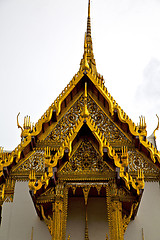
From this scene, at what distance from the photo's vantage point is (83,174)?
8.43 meters

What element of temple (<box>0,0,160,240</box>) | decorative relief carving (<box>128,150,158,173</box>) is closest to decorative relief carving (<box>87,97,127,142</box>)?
temple (<box>0,0,160,240</box>)

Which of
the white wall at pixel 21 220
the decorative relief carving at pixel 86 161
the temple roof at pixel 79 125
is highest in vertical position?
the temple roof at pixel 79 125

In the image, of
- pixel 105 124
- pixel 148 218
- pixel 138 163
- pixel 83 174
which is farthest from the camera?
pixel 105 124

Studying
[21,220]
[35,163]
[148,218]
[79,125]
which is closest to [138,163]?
[148,218]

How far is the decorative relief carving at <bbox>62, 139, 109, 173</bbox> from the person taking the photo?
8.52m

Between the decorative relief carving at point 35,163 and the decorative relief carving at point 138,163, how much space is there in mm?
1807

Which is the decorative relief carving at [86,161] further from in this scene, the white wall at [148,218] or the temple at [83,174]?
the white wall at [148,218]

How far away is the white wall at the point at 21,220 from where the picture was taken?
8.93 metres

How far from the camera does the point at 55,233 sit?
770 centimetres

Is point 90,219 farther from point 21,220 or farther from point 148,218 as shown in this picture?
point 21,220

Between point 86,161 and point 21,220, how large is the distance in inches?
72.8

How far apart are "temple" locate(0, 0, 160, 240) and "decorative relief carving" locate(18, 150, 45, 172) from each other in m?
0.02

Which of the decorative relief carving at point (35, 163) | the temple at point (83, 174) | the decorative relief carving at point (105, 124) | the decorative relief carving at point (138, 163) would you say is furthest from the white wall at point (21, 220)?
the decorative relief carving at point (138, 163)

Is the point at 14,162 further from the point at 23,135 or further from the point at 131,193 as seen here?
the point at 131,193
